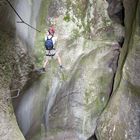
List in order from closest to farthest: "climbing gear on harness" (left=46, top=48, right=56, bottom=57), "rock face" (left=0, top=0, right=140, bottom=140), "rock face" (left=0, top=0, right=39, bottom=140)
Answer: "rock face" (left=0, top=0, right=39, bottom=140) → "rock face" (left=0, top=0, right=140, bottom=140) → "climbing gear on harness" (left=46, top=48, right=56, bottom=57)

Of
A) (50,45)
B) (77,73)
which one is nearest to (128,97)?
(77,73)

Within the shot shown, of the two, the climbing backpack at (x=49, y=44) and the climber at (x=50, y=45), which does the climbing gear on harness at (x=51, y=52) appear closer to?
the climber at (x=50, y=45)

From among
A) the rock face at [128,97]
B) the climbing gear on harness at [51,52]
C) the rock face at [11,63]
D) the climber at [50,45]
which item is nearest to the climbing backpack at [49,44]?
the climber at [50,45]

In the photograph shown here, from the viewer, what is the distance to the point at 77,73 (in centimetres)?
993

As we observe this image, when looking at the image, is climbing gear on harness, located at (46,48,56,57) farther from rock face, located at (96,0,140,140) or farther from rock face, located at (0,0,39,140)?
rock face, located at (96,0,140,140)

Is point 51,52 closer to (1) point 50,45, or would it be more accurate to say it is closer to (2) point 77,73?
(1) point 50,45

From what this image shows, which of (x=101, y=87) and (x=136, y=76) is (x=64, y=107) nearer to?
(x=101, y=87)

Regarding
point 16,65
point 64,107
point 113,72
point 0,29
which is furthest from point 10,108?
point 113,72

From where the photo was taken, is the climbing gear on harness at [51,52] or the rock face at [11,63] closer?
the rock face at [11,63]

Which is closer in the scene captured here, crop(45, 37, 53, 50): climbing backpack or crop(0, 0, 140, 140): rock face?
crop(45, 37, 53, 50): climbing backpack

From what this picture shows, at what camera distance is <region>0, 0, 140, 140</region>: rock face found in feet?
29.9

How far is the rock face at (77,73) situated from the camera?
912 cm

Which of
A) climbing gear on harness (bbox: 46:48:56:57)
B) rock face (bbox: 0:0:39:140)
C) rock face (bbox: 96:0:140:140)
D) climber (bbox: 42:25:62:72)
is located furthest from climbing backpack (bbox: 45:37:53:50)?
rock face (bbox: 96:0:140:140)

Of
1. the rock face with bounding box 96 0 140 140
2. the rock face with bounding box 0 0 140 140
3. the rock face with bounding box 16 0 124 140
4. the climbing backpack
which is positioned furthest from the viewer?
the rock face with bounding box 16 0 124 140
